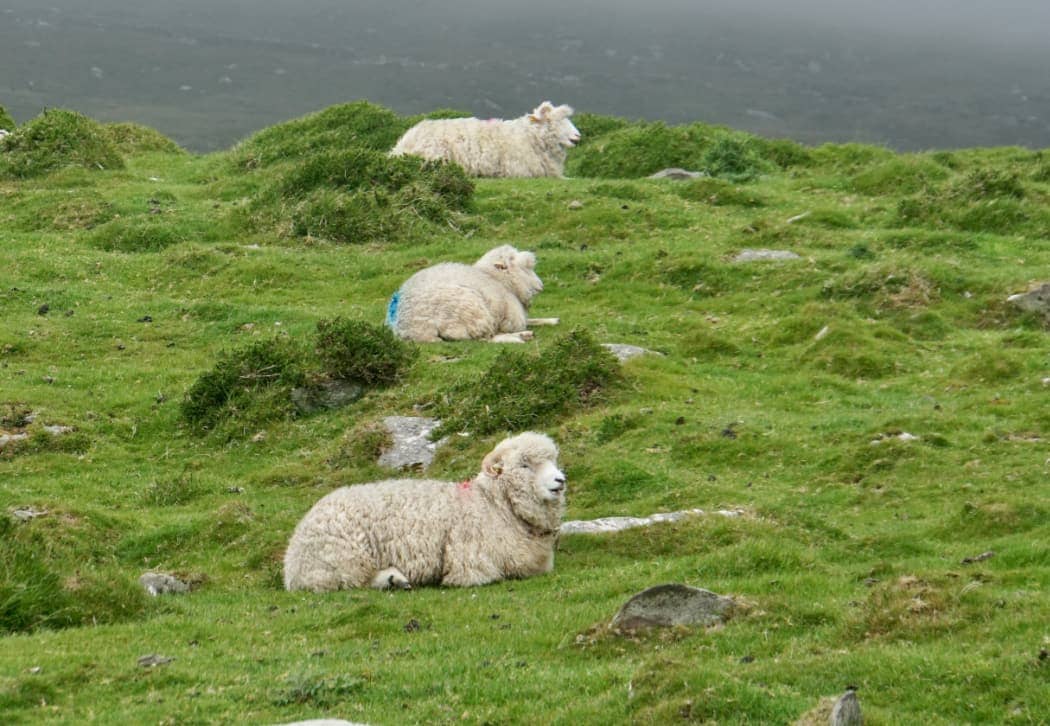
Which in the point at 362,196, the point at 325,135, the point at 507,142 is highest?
the point at 507,142

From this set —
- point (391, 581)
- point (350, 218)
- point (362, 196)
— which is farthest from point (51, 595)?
point (362, 196)

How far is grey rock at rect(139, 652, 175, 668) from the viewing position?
9.63 meters

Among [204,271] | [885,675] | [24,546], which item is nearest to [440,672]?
[885,675]

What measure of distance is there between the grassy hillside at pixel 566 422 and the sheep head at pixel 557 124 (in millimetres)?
1387

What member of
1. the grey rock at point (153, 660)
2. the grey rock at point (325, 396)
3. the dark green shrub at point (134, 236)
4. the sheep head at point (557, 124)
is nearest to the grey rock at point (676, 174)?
the sheep head at point (557, 124)

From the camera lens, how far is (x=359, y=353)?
1875 centimetres

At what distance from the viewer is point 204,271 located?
A: 989 inches

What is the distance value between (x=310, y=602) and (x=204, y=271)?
14.2 metres

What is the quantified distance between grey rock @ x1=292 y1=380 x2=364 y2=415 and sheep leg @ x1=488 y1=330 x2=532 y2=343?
2498 millimetres

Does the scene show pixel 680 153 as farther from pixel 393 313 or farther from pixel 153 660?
pixel 153 660

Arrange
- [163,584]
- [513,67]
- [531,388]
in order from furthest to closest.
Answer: [513,67] → [531,388] → [163,584]

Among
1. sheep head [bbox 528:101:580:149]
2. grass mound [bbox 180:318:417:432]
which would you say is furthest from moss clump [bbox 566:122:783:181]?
grass mound [bbox 180:318:417:432]

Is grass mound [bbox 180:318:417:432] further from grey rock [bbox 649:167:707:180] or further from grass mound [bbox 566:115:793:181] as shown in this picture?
grass mound [bbox 566:115:793:181]

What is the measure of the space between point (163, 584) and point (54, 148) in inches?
865
